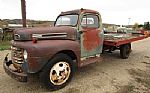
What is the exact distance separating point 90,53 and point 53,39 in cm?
156

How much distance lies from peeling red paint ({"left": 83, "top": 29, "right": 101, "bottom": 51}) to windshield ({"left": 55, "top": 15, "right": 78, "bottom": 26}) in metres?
0.45

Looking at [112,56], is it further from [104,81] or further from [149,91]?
[149,91]

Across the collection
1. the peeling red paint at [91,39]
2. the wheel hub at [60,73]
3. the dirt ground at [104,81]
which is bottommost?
the dirt ground at [104,81]

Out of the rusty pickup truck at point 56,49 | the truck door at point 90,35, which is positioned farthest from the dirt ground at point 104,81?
the truck door at point 90,35

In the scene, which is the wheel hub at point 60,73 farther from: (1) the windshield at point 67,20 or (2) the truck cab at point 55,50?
(1) the windshield at point 67,20

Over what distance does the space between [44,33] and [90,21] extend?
6.13 feet

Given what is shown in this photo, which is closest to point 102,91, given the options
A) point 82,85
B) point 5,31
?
point 82,85

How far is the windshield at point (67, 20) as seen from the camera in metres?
6.44

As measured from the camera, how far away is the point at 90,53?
6703 mm

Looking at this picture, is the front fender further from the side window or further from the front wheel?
the side window

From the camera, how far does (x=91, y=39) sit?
21.7 feet

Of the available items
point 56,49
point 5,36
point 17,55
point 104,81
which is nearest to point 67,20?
point 56,49

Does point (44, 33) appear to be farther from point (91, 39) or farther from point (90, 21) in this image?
point (90, 21)

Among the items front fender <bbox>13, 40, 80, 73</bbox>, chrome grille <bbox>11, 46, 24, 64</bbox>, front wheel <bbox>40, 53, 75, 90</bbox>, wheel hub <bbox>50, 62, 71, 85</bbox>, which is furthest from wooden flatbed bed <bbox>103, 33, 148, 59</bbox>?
chrome grille <bbox>11, 46, 24, 64</bbox>
